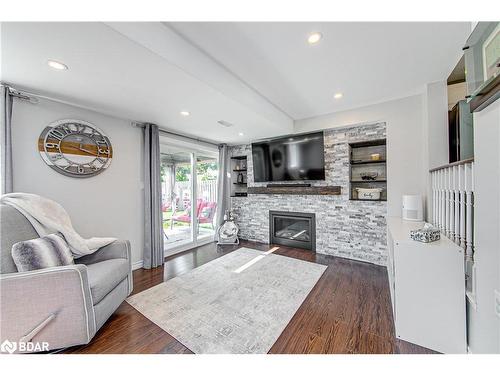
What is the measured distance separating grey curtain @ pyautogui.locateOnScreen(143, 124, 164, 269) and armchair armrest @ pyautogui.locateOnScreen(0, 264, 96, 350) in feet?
5.27

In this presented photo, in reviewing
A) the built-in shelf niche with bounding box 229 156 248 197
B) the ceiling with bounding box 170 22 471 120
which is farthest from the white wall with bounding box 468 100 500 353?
the built-in shelf niche with bounding box 229 156 248 197

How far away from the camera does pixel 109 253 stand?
6.61ft

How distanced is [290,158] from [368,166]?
1.35 m

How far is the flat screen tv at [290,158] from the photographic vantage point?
3.49 metres

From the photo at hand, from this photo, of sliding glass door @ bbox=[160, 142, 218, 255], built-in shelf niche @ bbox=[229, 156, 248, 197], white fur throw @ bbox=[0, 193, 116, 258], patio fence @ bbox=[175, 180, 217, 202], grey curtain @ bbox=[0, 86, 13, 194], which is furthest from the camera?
built-in shelf niche @ bbox=[229, 156, 248, 197]

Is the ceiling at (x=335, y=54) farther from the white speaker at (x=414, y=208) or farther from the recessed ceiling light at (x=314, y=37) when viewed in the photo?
the white speaker at (x=414, y=208)

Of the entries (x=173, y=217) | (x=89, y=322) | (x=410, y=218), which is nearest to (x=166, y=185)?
(x=173, y=217)

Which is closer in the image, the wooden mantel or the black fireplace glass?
the wooden mantel

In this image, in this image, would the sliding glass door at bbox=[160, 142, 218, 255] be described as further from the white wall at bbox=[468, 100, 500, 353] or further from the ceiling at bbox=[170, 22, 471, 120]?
the white wall at bbox=[468, 100, 500, 353]

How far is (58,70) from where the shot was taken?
1.64m

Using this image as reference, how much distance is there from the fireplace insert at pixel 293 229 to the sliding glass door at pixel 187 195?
151 cm

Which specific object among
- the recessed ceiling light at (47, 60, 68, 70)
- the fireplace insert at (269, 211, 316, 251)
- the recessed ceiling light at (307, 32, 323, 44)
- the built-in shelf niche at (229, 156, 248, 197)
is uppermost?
the recessed ceiling light at (307, 32, 323, 44)

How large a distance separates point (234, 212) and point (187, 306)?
2898mm

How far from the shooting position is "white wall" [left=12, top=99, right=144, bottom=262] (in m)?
2.04
